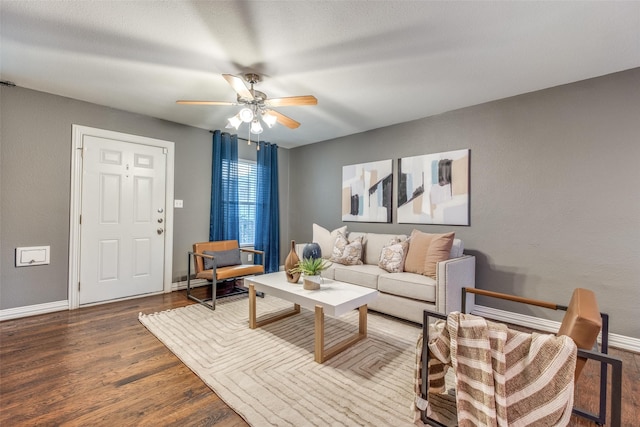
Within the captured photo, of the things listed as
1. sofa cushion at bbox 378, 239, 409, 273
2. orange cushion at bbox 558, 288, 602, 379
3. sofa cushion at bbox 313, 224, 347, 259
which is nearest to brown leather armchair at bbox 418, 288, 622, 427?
orange cushion at bbox 558, 288, 602, 379

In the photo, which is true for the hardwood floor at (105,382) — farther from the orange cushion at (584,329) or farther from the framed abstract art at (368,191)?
the framed abstract art at (368,191)

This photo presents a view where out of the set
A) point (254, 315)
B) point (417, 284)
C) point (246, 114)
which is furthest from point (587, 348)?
point (246, 114)

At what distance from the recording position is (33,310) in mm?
3004

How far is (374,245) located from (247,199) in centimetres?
237

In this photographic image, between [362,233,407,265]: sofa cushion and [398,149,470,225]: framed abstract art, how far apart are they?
1.16 feet

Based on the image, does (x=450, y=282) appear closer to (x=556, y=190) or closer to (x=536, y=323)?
(x=536, y=323)

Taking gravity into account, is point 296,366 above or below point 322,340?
below

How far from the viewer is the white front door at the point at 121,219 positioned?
10.9 ft

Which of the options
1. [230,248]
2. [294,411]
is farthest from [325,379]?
[230,248]

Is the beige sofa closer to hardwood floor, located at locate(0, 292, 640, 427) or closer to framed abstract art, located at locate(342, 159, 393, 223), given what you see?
framed abstract art, located at locate(342, 159, 393, 223)

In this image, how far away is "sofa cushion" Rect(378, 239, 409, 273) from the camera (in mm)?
3176

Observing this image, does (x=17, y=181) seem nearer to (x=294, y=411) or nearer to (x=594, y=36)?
(x=294, y=411)

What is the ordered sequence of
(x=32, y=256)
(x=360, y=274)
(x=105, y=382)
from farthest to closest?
1. (x=360, y=274)
2. (x=32, y=256)
3. (x=105, y=382)

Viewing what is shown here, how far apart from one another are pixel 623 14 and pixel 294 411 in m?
3.16
